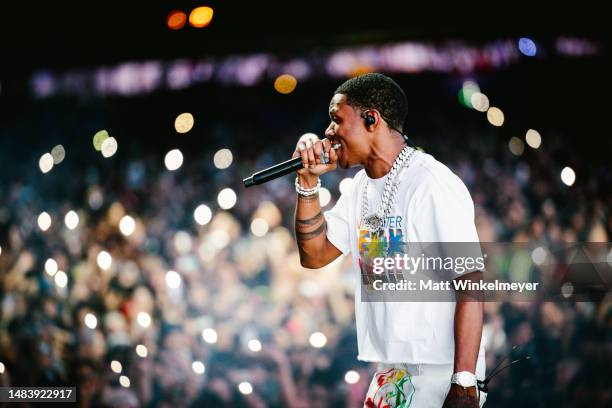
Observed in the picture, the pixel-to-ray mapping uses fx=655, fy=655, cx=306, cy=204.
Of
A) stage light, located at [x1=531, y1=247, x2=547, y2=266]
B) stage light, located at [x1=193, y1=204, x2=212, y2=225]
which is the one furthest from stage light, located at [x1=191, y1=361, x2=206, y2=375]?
stage light, located at [x1=531, y1=247, x2=547, y2=266]

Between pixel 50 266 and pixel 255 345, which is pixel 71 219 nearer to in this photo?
pixel 50 266

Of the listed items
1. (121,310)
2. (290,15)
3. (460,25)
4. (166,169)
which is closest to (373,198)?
(290,15)

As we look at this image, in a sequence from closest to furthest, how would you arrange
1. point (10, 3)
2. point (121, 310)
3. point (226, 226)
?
point (10, 3) < point (121, 310) < point (226, 226)

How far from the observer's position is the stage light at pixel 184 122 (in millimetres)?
4564

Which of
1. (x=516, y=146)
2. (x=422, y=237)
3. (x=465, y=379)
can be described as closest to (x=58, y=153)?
(x=516, y=146)

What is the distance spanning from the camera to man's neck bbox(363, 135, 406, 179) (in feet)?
4.75

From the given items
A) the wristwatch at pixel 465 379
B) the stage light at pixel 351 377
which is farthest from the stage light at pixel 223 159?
the wristwatch at pixel 465 379

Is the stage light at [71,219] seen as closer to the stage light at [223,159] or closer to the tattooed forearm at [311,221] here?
the stage light at [223,159]

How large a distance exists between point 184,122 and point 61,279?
1361mm

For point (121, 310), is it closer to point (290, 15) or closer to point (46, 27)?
point (46, 27)

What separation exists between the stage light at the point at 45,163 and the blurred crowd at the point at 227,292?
0.36ft

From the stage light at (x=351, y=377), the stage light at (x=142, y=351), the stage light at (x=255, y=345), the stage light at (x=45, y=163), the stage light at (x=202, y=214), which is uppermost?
the stage light at (x=45, y=163)

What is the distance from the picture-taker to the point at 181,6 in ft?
10.3

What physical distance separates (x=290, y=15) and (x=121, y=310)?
2.23 metres
